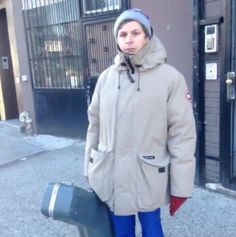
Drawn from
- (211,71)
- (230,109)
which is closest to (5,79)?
(211,71)

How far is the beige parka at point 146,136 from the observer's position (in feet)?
6.68

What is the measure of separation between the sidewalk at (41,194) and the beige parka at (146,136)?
1.09 metres

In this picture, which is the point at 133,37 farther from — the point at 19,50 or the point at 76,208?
the point at 19,50

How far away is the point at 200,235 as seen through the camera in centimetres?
296

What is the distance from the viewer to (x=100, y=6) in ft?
16.5

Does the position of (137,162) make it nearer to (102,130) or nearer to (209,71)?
(102,130)

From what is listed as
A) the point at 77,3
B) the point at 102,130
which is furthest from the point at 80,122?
the point at 102,130

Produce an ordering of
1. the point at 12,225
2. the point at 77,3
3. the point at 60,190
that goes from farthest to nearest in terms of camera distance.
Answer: the point at 77,3 < the point at 12,225 < the point at 60,190

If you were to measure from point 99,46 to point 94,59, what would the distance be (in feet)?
0.73

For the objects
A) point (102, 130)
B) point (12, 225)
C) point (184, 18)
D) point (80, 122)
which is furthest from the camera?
point (80, 122)

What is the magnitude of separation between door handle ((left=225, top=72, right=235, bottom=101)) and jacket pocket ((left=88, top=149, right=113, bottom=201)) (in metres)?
1.59

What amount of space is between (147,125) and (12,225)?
200 centimetres

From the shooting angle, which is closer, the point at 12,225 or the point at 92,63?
the point at 12,225

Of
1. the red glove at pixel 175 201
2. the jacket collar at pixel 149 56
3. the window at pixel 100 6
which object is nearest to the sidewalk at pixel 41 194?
the red glove at pixel 175 201
